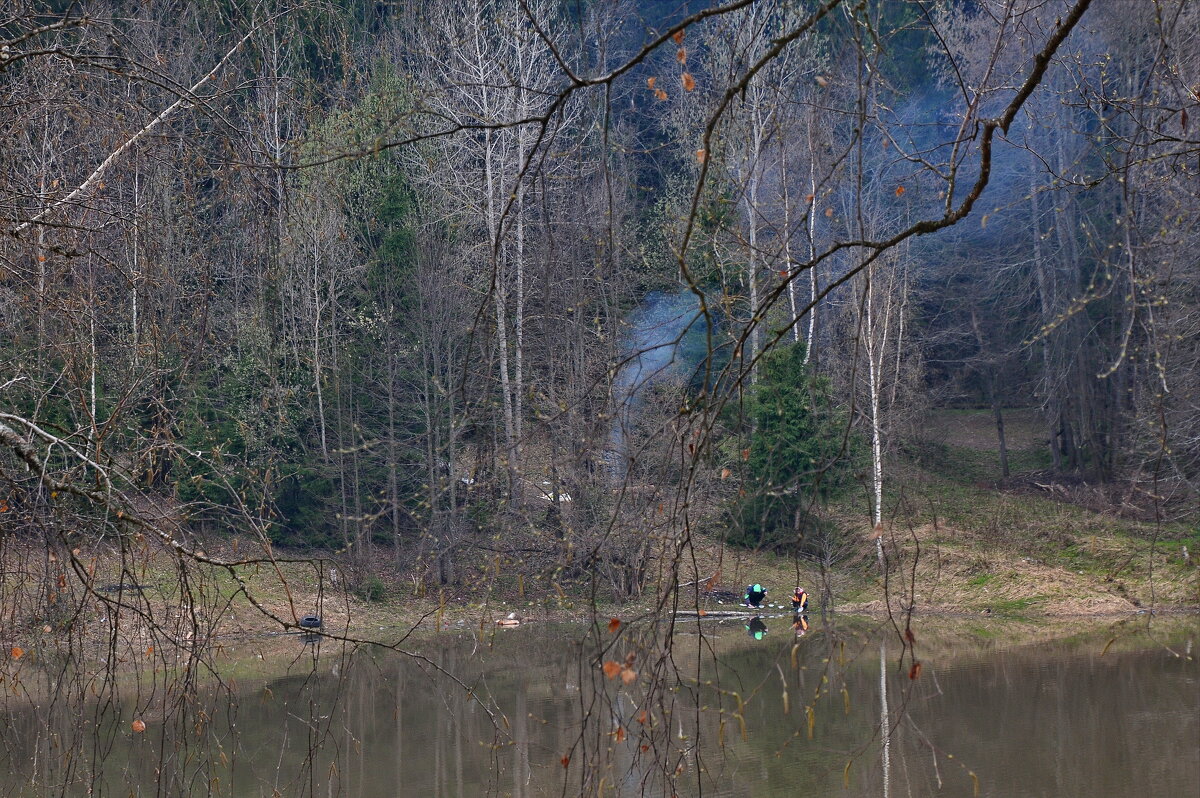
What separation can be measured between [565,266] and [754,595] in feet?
38.2

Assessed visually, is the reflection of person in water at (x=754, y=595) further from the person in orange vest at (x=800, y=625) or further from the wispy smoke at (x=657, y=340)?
the wispy smoke at (x=657, y=340)

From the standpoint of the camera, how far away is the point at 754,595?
49.4 feet

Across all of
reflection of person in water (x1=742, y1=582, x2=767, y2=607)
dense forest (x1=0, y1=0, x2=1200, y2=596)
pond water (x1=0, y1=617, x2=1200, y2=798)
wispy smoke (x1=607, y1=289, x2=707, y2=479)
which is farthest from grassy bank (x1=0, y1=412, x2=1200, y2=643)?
wispy smoke (x1=607, y1=289, x2=707, y2=479)

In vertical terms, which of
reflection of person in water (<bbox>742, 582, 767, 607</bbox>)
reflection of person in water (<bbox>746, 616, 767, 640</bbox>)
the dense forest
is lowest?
reflection of person in water (<bbox>746, 616, 767, 640</bbox>)

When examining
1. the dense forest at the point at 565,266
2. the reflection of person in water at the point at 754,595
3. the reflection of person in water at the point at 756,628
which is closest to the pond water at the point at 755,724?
the reflection of person in water at the point at 756,628

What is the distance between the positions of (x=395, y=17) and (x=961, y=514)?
16.8 m

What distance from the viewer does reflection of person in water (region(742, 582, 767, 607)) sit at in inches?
591

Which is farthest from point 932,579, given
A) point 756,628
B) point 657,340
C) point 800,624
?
point 657,340

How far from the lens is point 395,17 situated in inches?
122

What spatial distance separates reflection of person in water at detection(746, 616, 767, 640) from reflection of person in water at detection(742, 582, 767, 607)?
1.28 ft

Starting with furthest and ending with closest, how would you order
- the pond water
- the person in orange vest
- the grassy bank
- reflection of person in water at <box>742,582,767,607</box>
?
reflection of person in water at <box>742,582,767,607</box> < the grassy bank < the pond water < the person in orange vest

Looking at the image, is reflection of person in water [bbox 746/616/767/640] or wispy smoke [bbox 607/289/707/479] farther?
reflection of person in water [bbox 746/616/767/640]

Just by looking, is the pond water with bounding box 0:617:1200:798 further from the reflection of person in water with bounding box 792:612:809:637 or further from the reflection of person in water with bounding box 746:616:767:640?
the reflection of person in water with bounding box 792:612:809:637

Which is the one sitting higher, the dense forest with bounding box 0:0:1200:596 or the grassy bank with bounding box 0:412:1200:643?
the dense forest with bounding box 0:0:1200:596
